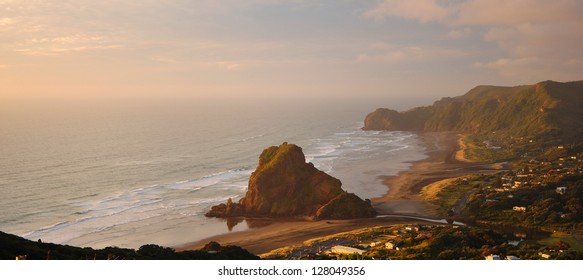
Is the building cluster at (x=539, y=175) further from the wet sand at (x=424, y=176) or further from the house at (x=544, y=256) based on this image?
the house at (x=544, y=256)

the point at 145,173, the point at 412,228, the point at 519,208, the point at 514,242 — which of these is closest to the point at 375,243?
the point at 412,228

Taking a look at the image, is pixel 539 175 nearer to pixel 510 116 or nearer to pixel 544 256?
pixel 544 256

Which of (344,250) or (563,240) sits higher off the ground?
(344,250)

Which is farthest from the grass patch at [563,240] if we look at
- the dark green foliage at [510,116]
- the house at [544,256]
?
the dark green foliage at [510,116]

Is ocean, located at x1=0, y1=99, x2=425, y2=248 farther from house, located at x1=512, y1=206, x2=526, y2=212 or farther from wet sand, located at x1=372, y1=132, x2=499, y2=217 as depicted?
house, located at x1=512, y1=206, x2=526, y2=212

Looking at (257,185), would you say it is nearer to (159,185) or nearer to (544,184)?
(159,185)

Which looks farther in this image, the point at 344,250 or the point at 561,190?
the point at 561,190

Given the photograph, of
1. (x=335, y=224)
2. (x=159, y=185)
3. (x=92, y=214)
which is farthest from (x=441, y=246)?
(x=159, y=185)
